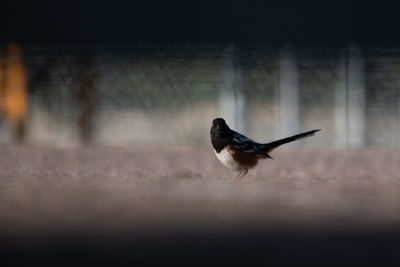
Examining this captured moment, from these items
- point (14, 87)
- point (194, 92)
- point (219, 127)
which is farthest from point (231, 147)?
point (14, 87)

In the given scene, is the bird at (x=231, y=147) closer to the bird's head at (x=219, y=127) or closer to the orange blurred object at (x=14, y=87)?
the bird's head at (x=219, y=127)

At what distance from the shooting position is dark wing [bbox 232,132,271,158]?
31.7 ft

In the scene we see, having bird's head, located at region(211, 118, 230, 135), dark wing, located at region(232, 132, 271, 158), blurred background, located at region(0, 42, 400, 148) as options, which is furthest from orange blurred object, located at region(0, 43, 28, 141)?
bird's head, located at region(211, 118, 230, 135)

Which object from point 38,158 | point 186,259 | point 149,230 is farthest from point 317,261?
point 38,158

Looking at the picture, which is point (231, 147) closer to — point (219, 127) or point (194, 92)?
point (219, 127)

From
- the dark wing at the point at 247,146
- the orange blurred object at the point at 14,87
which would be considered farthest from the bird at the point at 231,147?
the orange blurred object at the point at 14,87

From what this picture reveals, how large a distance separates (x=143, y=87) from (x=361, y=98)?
493 centimetres

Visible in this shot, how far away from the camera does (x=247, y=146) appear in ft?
32.1

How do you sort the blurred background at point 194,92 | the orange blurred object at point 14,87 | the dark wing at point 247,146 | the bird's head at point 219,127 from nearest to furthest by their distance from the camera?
1. the bird's head at point 219,127
2. the dark wing at point 247,146
3. the blurred background at point 194,92
4. the orange blurred object at point 14,87

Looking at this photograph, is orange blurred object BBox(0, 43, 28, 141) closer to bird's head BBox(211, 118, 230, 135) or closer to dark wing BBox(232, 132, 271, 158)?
dark wing BBox(232, 132, 271, 158)

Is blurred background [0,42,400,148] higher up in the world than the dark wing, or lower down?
higher up

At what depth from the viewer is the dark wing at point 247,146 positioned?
9.65 m

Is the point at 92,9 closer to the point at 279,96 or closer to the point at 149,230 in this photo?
the point at 279,96

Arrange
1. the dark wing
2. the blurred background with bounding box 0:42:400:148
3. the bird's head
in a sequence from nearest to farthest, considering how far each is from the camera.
→ the bird's head, the dark wing, the blurred background with bounding box 0:42:400:148
